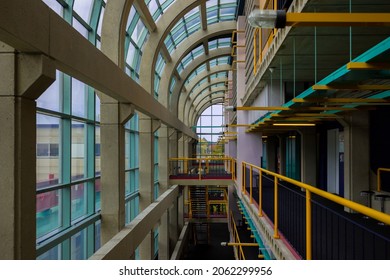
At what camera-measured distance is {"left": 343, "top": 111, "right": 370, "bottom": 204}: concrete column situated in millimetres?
7703

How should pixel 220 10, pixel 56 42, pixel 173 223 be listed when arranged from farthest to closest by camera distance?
pixel 173 223 → pixel 220 10 → pixel 56 42

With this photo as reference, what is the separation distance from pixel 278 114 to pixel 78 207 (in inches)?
229

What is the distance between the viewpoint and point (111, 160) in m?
8.25

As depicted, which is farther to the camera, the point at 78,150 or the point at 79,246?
the point at 78,150

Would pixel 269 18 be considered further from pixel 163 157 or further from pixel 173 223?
pixel 173 223

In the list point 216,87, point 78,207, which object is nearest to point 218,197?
point 216,87

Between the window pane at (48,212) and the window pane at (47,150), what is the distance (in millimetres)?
262

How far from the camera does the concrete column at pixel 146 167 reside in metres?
12.5

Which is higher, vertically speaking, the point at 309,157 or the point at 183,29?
the point at 183,29

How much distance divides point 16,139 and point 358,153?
273 inches

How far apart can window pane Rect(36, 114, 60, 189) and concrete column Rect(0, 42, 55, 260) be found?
3419 mm

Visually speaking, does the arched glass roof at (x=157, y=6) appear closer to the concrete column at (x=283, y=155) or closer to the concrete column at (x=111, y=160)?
the concrete column at (x=111, y=160)

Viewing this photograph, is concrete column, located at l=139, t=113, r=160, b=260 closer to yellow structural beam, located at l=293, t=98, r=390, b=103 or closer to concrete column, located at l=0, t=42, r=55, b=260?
yellow structural beam, located at l=293, t=98, r=390, b=103

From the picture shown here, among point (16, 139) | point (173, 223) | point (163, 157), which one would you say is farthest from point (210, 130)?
point (16, 139)
